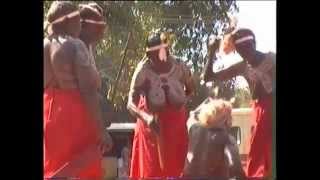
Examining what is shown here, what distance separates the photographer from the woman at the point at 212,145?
95.5 inches

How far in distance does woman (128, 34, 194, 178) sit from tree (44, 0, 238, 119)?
30 millimetres

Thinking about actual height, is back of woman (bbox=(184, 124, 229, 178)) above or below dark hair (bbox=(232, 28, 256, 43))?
below

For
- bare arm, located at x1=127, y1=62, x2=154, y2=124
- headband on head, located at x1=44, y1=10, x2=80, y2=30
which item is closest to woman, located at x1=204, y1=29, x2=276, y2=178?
bare arm, located at x1=127, y1=62, x2=154, y2=124

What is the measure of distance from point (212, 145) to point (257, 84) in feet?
0.88

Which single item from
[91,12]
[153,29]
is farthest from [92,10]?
[153,29]

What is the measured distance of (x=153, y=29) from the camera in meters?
2.40

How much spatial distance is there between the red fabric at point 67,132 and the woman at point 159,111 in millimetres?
146

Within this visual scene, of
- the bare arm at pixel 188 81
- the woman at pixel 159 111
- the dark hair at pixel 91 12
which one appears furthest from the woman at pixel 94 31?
the bare arm at pixel 188 81

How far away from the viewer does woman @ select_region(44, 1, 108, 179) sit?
2.35 metres

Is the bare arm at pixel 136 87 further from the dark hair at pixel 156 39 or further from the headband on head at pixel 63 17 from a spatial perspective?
the headband on head at pixel 63 17

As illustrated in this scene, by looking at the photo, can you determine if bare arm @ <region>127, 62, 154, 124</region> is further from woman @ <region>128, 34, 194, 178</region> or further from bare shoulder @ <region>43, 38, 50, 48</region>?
bare shoulder @ <region>43, 38, 50, 48</region>
